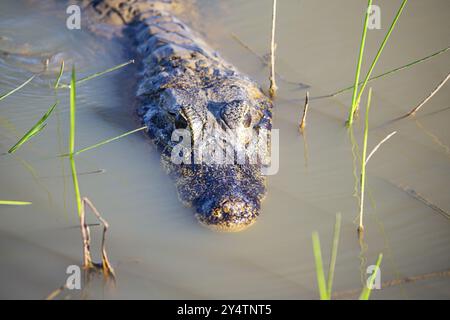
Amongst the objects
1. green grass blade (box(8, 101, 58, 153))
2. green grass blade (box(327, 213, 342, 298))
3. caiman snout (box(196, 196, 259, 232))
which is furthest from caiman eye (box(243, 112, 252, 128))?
green grass blade (box(8, 101, 58, 153))

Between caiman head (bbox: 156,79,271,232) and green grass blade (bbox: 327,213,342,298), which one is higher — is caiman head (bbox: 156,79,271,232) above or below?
above

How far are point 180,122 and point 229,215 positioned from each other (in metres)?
1.10

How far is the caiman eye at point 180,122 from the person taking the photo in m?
4.22

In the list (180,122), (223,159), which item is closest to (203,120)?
(180,122)

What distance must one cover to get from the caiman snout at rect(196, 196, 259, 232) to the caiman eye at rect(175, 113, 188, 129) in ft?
2.94

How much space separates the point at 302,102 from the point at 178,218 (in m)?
1.93

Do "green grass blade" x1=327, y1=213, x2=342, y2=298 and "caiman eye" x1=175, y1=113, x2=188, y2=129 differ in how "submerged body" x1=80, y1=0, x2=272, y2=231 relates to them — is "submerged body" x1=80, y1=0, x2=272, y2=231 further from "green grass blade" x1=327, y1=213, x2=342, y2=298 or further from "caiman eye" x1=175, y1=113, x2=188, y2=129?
"green grass blade" x1=327, y1=213, x2=342, y2=298

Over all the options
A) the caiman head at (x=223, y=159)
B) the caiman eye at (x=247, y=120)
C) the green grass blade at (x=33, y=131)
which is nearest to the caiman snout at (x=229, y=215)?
the caiman head at (x=223, y=159)

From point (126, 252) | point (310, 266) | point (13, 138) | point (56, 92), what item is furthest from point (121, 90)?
point (310, 266)

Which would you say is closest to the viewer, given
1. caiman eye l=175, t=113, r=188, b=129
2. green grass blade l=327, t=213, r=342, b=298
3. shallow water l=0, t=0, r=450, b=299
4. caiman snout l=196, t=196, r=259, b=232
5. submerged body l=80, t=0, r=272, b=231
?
green grass blade l=327, t=213, r=342, b=298

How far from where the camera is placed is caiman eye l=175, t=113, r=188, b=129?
4.22 metres

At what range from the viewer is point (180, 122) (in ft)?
14.0
